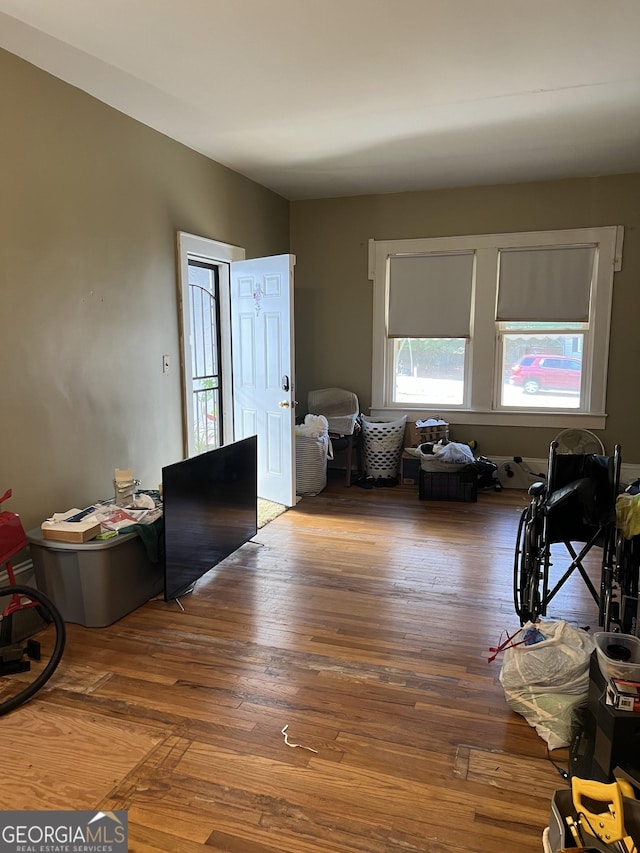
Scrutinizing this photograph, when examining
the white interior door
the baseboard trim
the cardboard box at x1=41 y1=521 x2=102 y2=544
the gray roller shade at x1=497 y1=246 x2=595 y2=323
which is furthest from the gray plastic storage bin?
the gray roller shade at x1=497 y1=246 x2=595 y2=323

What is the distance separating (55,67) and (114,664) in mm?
2929

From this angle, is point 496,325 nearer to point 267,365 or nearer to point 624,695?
point 267,365

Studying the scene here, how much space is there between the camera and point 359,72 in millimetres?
3068

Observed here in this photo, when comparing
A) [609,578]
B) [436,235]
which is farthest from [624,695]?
[436,235]

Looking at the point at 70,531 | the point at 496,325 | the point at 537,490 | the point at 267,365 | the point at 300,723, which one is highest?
the point at 496,325

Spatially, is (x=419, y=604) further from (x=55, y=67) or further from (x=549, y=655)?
(x=55, y=67)

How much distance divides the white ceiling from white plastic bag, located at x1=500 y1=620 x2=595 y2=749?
102 inches

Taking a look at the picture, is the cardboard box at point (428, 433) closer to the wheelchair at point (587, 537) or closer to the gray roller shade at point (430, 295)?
the gray roller shade at point (430, 295)

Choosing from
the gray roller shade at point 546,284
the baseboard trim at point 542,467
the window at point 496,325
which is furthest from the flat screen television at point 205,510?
the gray roller shade at point 546,284

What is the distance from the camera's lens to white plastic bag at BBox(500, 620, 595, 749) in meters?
2.09

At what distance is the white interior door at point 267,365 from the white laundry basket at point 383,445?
114cm

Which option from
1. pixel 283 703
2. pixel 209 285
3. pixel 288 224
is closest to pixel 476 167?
pixel 288 224

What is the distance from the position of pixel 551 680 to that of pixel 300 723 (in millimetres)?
944

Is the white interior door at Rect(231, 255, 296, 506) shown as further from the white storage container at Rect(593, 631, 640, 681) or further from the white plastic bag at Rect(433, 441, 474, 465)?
the white storage container at Rect(593, 631, 640, 681)
